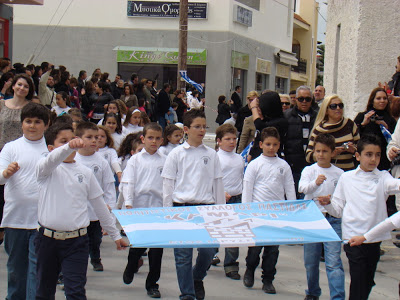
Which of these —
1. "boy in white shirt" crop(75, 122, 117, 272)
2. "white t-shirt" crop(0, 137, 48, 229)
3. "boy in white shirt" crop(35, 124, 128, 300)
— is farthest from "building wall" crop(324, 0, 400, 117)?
"boy in white shirt" crop(35, 124, 128, 300)

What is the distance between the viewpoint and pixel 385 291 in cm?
698

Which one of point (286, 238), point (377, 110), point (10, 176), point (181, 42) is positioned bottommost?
point (286, 238)

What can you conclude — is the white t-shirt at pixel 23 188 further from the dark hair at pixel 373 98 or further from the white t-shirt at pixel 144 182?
the dark hair at pixel 373 98

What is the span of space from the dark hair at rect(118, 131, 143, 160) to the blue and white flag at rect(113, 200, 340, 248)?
2897mm

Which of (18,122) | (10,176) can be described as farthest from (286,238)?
(18,122)

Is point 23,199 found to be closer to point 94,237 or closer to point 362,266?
point 94,237

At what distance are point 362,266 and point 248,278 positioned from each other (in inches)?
71.1

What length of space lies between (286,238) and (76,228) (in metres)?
1.77

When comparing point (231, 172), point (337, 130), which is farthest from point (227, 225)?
point (337, 130)

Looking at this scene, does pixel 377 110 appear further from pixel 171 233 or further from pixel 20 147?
pixel 20 147

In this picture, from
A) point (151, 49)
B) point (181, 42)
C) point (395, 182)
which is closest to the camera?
point (395, 182)

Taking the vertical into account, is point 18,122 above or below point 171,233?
above

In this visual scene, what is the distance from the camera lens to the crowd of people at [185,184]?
4.95m

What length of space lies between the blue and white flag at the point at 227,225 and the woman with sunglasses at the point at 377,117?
295cm
